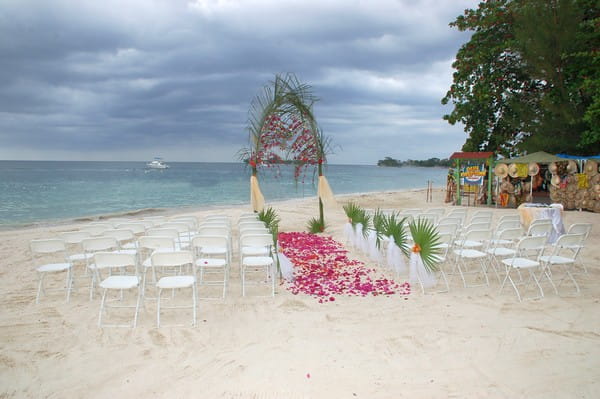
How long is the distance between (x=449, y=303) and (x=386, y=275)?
4.41 ft

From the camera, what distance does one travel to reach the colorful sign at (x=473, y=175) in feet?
50.9

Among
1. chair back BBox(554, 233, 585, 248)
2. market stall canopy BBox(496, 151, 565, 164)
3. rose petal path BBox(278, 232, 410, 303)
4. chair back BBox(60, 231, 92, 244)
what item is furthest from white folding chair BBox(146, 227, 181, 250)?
market stall canopy BBox(496, 151, 565, 164)

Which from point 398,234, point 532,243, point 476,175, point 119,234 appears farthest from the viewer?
point 476,175

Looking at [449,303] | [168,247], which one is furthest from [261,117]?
[449,303]

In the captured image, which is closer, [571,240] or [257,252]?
[571,240]

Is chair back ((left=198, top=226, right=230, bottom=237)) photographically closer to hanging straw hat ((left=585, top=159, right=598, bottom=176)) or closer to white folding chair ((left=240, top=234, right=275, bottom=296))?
white folding chair ((left=240, top=234, right=275, bottom=296))

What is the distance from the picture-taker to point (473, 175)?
1572cm

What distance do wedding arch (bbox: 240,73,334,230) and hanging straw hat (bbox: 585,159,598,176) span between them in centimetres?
960

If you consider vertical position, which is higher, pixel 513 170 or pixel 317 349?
pixel 513 170

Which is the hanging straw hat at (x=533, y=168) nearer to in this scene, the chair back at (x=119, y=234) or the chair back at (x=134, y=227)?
the chair back at (x=134, y=227)

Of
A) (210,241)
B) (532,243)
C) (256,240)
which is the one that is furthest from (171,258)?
(532,243)

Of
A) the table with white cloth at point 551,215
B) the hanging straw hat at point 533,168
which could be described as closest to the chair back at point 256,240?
the table with white cloth at point 551,215

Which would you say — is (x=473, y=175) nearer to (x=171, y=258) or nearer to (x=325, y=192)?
(x=325, y=192)

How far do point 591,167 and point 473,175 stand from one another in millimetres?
3916
